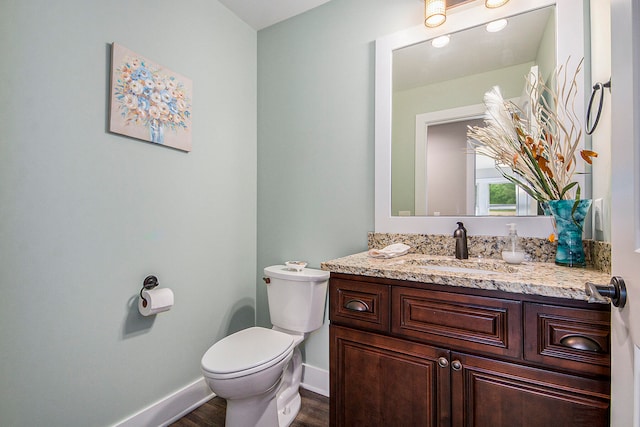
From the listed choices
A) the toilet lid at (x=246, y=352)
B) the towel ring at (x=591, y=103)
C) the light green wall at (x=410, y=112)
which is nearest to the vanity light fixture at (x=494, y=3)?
the light green wall at (x=410, y=112)

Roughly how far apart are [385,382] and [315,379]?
36.7 inches

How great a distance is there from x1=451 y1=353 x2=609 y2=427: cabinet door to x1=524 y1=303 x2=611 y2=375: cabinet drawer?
4 centimetres

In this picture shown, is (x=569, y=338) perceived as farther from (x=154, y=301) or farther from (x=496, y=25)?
(x=154, y=301)

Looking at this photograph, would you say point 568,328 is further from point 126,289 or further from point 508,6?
point 126,289

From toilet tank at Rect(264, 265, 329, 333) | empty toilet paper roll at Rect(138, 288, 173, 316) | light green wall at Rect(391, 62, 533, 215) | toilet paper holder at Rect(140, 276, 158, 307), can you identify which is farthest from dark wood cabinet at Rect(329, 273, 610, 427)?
toilet paper holder at Rect(140, 276, 158, 307)

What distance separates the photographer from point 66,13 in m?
1.23

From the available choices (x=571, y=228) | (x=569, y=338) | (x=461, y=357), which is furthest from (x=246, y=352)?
(x=571, y=228)

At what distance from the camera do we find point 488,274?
115 centimetres

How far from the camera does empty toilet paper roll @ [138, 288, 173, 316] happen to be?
55.6 inches

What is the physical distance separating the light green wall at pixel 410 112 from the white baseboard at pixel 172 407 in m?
1.57

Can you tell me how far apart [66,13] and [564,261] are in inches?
89.9

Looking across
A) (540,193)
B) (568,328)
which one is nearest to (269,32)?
(540,193)

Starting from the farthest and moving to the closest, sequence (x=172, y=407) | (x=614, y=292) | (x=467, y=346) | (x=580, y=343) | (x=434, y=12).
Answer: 1. (x=172, y=407)
2. (x=434, y=12)
3. (x=467, y=346)
4. (x=580, y=343)
5. (x=614, y=292)

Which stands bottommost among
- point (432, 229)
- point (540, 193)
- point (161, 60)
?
point (432, 229)
